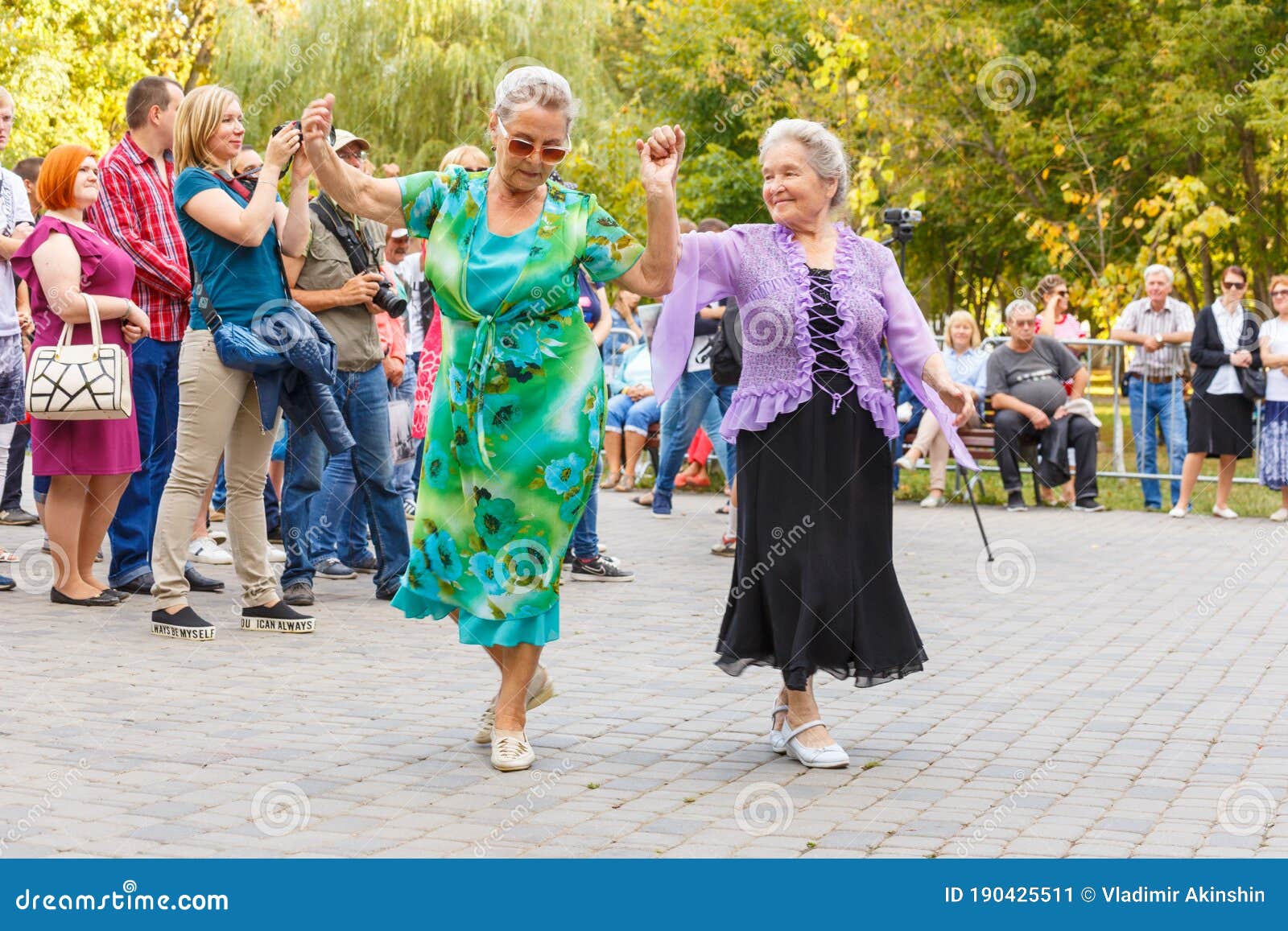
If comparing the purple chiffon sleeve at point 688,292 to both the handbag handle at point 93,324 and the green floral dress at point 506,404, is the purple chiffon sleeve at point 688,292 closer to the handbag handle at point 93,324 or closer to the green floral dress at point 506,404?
the green floral dress at point 506,404

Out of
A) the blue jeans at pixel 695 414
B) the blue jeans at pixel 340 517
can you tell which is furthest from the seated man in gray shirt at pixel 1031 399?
the blue jeans at pixel 340 517

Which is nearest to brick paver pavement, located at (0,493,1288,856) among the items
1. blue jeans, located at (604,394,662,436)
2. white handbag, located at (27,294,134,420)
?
white handbag, located at (27,294,134,420)

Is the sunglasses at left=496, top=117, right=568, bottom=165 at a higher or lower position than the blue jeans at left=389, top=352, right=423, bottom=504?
higher

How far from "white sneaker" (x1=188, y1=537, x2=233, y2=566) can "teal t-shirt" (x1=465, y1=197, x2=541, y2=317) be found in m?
4.79

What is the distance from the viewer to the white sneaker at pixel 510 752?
16.8 feet

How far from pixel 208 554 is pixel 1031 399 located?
338 inches

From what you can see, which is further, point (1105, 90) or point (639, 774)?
point (1105, 90)

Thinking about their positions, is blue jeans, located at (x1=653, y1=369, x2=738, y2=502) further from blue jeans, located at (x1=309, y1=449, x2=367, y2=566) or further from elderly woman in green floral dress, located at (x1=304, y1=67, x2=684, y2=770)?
elderly woman in green floral dress, located at (x1=304, y1=67, x2=684, y2=770)

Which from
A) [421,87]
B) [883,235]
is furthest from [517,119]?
[421,87]

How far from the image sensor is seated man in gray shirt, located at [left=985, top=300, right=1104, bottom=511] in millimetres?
15211

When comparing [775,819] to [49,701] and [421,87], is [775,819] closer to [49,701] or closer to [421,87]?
[49,701]

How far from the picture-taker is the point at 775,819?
4.62 meters

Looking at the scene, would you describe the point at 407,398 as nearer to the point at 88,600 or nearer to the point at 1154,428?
the point at 88,600

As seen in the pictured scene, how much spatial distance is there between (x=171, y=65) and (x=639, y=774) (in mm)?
31869
